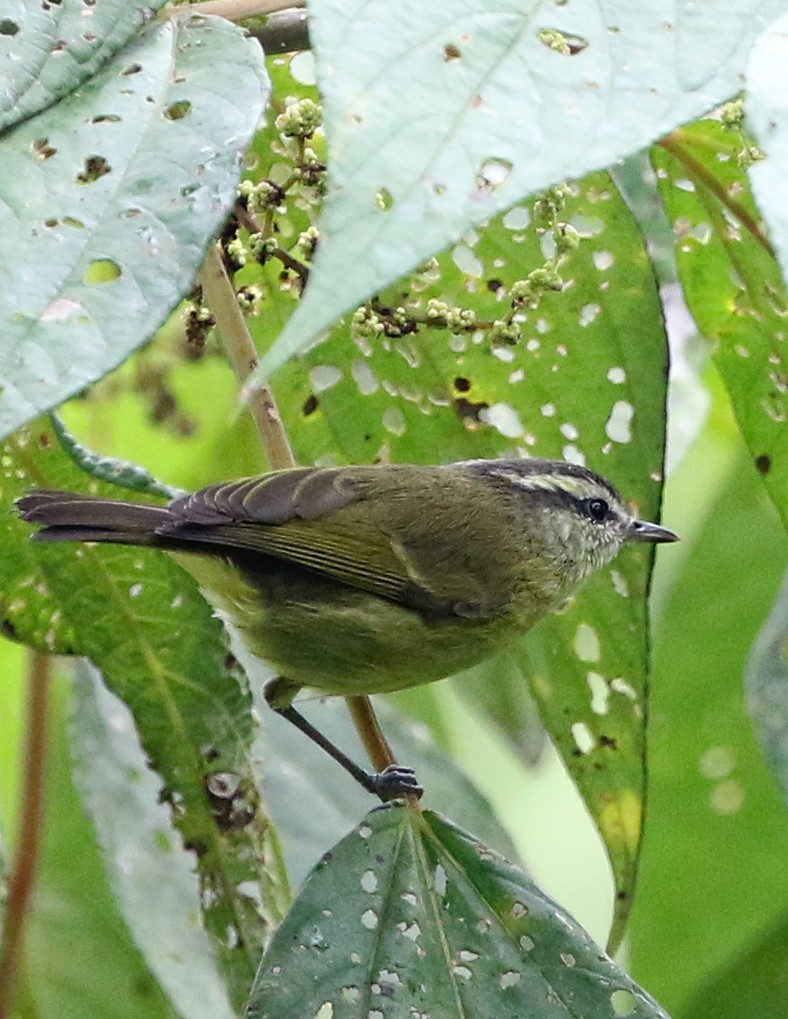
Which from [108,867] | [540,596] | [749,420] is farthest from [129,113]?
[540,596]

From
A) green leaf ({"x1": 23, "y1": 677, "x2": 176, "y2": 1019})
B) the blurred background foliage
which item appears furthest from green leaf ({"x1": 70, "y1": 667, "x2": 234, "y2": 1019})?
green leaf ({"x1": 23, "y1": 677, "x2": 176, "y2": 1019})

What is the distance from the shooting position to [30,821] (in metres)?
2.52

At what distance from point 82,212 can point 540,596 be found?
177 centimetres

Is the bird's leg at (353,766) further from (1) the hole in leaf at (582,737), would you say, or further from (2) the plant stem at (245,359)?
(1) the hole in leaf at (582,737)

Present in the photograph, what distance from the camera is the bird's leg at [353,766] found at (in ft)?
7.77

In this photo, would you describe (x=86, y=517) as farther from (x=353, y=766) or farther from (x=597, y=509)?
(x=597, y=509)

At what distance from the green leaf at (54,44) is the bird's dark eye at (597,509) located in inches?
68.6

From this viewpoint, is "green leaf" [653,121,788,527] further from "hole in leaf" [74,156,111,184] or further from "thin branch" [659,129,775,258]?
"hole in leaf" [74,156,111,184]

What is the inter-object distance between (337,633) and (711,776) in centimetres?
79

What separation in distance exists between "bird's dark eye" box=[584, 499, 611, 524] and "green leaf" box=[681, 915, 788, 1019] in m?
0.93

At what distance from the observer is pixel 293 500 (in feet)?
8.83

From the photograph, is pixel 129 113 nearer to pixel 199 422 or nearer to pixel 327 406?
pixel 327 406

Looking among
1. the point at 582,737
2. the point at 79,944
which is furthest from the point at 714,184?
the point at 79,944

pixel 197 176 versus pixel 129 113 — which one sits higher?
pixel 129 113
